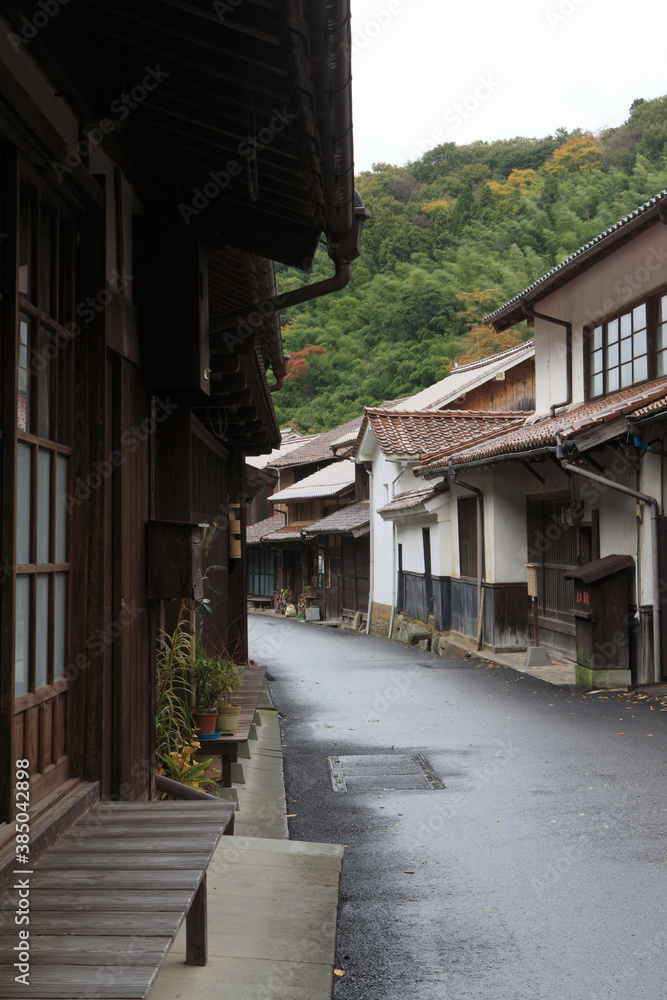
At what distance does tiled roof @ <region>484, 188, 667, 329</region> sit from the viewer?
12.8 metres

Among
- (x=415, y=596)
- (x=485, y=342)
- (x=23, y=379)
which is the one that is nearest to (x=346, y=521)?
(x=415, y=596)

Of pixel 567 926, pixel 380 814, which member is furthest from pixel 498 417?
pixel 567 926

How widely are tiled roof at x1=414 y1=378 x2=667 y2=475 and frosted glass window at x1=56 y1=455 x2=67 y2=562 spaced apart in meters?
8.21

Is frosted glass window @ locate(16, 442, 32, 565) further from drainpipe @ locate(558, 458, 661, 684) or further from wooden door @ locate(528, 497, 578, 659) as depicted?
wooden door @ locate(528, 497, 578, 659)

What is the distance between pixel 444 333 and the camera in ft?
145

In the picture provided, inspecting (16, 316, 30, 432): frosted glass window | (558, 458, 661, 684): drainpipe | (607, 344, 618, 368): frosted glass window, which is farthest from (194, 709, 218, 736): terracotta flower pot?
(607, 344, 618, 368): frosted glass window

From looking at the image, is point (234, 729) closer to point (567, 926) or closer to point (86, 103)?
point (567, 926)

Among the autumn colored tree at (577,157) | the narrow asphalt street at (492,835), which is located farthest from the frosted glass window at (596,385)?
the autumn colored tree at (577,157)

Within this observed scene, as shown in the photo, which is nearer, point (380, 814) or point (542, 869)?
point (542, 869)

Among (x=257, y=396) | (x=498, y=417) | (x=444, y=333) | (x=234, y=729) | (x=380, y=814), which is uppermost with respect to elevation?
(x=444, y=333)

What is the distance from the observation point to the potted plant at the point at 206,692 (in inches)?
259

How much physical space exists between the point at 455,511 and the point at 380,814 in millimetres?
13483

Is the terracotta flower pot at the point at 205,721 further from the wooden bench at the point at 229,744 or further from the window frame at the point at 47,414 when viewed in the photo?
the window frame at the point at 47,414

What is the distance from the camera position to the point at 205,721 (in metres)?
6.57
